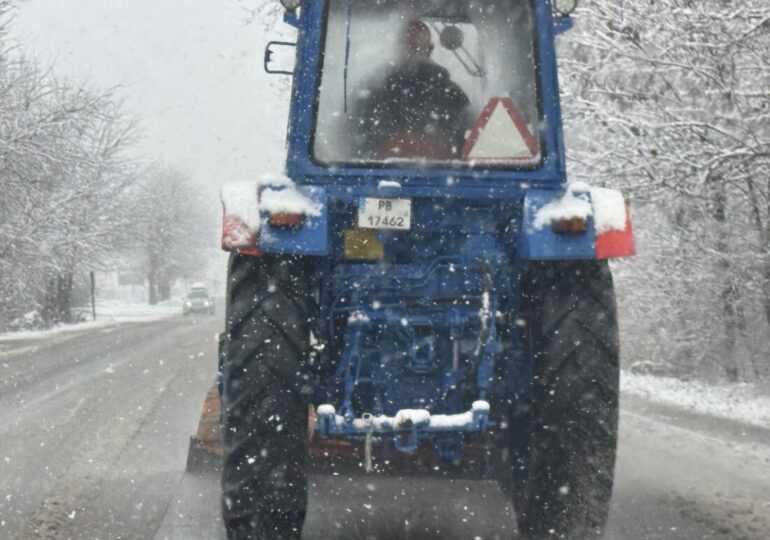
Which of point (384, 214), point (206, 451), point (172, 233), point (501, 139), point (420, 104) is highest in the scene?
point (172, 233)

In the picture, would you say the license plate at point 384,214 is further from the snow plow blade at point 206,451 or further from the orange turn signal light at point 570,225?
the snow plow blade at point 206,451

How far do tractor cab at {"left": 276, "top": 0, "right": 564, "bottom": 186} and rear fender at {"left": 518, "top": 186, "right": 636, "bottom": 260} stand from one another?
0.23m

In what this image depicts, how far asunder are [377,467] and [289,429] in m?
1.00

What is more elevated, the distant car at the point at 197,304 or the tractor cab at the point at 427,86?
the tractor cab at the point at 427,86

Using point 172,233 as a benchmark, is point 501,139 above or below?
below

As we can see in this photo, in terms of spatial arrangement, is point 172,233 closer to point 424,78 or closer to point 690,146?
point 690,146

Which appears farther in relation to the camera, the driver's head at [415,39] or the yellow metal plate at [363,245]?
the driver's head at [415,39]

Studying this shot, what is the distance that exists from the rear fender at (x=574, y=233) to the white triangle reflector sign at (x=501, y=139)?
0.88 ft

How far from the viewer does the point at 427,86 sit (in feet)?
14.1

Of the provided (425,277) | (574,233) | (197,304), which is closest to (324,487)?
(425,277)

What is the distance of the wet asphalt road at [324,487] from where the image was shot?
438cm

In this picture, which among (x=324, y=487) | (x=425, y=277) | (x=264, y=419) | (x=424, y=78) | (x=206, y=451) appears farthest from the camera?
(x=206, y=451)

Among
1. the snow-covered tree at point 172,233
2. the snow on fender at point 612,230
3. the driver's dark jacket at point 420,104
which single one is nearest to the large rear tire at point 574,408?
the snow on fender at point 612,230

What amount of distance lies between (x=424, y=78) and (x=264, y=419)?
1.74 m
